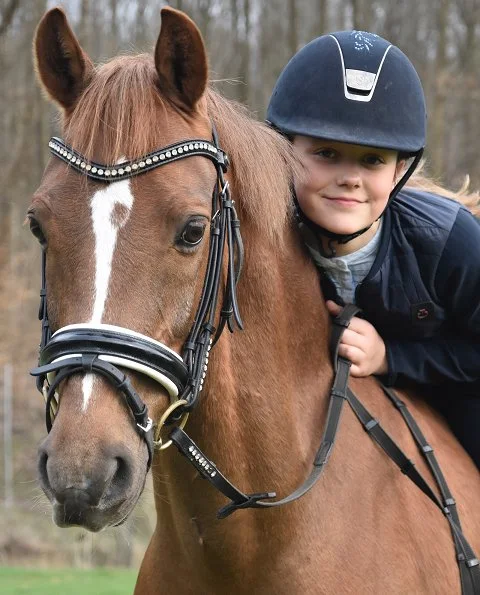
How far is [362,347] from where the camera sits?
3.79 m

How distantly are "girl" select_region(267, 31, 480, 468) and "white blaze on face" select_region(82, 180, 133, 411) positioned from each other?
113 cm

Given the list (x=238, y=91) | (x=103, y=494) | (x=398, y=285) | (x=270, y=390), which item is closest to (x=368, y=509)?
(x=270, y=390)

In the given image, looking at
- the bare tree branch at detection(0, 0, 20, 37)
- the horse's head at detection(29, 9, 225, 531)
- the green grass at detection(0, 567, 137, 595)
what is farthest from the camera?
the bare tree branch at detection(0, 0, 20, 37)

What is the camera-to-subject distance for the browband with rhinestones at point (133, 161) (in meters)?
2.84

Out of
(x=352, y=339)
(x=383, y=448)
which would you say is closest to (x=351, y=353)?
(x=352, y=339)

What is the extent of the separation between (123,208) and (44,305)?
1.70 ft

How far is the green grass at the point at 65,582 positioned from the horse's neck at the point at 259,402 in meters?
7.22

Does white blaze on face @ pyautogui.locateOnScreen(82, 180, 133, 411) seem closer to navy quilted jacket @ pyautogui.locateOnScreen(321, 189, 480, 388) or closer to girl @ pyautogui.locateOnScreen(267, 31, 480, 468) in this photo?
girl @ pyautogui.locateOnScreen(267, 31, 480, 468)

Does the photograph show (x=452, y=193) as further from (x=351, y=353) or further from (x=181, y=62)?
(x=181, y=62)

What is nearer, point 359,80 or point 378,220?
point 359,80

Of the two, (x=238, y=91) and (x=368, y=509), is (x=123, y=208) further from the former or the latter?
(x=238, y=91)

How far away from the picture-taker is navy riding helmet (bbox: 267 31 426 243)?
3684 mm

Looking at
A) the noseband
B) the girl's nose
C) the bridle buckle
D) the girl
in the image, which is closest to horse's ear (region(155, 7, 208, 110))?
the noseband

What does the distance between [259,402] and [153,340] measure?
0.74 m
